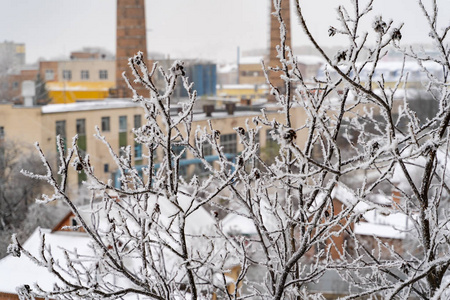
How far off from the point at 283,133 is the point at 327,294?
5803 mm

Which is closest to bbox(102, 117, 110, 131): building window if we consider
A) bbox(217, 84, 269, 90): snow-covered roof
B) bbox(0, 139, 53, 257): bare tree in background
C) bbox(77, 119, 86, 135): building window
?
bbox(77, 119, 86, 135): building window

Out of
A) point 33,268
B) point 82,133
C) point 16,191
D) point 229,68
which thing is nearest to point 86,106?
point 82,133

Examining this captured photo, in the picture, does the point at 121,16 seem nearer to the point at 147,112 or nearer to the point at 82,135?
the point at 82,135

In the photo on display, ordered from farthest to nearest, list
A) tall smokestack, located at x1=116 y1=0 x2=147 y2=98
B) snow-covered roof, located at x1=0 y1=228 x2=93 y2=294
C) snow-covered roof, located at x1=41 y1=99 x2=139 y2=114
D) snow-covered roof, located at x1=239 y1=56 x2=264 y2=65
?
snow-covered roof, located at x1=239 y1=56 x2=264 y2=65, tall smokestack, located at x1=116 y1=0 x2=147 y2=98, snow-covered roof, located at x1=41 y1=99 x2=139 y2=114, snow-covered roof, located at x1=0 y1=228 x2=93 y2=294

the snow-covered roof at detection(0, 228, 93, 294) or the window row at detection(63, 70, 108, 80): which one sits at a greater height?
the window row at detection(63, 70, 108, 80)

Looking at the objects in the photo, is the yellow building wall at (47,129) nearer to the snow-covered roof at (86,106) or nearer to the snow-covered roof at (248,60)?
the snow-covered roof at (86,106)

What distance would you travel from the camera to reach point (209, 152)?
35.9ft

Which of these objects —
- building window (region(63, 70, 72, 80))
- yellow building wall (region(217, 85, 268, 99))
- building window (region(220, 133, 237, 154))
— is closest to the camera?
building window (region(220, 133, 237, 154))

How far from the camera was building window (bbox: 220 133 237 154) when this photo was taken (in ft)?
34.9

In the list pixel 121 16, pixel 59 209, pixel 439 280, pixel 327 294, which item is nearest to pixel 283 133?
pixel 439 280

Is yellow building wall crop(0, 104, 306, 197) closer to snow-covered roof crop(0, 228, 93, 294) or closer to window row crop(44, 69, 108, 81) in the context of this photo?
window row crop(44, 69, 108, 81)

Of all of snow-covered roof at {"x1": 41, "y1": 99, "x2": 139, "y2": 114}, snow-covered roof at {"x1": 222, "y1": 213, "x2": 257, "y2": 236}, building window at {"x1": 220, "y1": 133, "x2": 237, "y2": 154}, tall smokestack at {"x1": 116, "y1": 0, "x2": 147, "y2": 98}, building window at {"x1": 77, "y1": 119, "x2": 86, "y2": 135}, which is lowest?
snow-covered roof at {"x1": 222, "y1": 213, "x2": 257, "y2": 236}

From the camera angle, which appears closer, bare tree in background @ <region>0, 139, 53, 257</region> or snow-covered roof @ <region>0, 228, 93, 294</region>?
snow-covered roof @ <region>0, 228, 93, 294</region>

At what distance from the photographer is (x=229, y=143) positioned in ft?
35.6
